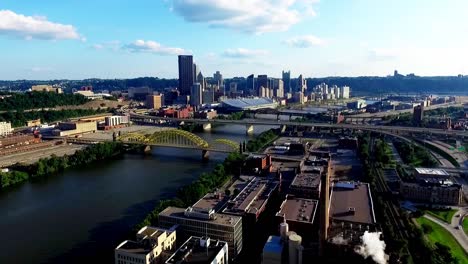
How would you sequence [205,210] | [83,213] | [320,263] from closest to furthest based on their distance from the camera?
[320,263] → [205,210] → [83,213]

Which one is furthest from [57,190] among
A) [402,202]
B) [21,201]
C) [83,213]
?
[402,202]

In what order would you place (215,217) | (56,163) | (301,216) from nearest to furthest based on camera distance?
(215,217) < (301,216) < (56,163)

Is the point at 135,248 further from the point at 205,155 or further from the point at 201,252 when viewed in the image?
the point at 205,155

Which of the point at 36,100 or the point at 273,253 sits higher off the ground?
the point at 36,100

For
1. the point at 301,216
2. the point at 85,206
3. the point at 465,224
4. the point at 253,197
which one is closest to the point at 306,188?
the point at 253,197

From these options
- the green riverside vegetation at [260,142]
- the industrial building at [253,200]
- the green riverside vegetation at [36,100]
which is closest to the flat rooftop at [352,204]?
the industrial building at [253,200]

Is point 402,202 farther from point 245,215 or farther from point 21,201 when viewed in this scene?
point 21,201
